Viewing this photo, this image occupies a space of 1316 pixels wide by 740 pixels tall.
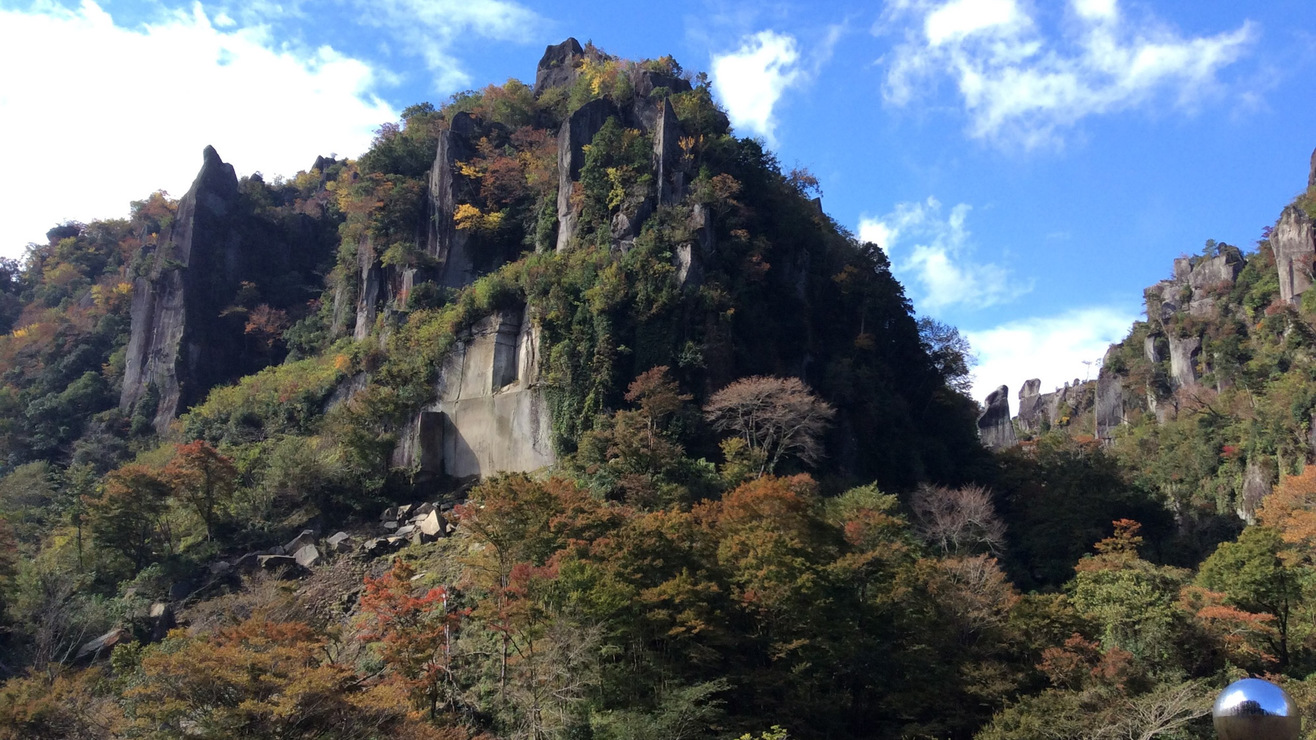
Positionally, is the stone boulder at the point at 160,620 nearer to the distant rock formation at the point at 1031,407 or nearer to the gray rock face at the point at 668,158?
the gray rock face at the point at 668,158

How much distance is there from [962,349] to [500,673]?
27465 millimetres

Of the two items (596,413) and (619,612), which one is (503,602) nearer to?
(619,612)

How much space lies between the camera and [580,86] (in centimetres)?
4366

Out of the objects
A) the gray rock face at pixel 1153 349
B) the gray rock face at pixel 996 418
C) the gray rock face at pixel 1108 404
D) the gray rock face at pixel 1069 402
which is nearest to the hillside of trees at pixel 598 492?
the gray rock face at pixel 1153 349

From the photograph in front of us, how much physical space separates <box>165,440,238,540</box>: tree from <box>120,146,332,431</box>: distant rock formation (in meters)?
14.3

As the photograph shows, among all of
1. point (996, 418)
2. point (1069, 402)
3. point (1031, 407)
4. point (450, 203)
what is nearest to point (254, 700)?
point (450, 203)

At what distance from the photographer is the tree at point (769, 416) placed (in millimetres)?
31219

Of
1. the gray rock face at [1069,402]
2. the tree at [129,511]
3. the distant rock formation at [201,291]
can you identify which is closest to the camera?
the tree at [129,511]

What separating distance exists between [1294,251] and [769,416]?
39.7 metres

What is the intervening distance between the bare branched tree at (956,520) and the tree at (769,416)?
14.4ft

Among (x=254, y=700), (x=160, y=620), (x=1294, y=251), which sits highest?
(x=1294, y=251)

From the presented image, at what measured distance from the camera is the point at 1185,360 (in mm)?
60781

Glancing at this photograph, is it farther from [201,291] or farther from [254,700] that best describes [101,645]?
[201,291]

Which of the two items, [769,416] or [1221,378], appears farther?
[1221,378]
